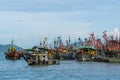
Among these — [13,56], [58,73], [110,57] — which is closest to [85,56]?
[110,57]

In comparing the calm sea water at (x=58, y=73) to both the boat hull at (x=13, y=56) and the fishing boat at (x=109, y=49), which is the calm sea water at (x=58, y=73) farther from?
the boat hull at (x=13, y=56)

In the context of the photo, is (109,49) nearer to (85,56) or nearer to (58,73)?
(85,56)

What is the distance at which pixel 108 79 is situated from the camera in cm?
6444

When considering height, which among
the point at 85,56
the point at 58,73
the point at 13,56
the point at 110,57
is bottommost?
the point at 58,73

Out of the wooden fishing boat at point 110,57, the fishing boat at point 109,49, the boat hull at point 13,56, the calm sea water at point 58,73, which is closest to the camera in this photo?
the calm sea water at point 58,73

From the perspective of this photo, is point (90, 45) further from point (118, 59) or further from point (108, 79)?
point (108, 79)

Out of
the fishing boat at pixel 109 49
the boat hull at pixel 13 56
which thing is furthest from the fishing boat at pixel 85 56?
the boat hull at pixel 13 56

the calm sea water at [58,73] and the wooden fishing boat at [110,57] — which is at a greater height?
the wooden fishing boat at [110,57]

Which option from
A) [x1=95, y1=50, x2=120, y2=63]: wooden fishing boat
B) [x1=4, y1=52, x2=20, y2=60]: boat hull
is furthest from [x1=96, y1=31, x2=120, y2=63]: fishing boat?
[x1=4, y1=52, x2=20, y2=60]: boat hull

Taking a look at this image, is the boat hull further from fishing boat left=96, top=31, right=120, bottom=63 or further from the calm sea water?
the calm sea water

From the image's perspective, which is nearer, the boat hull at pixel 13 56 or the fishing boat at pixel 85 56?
the fishing boat at pixel 85 56

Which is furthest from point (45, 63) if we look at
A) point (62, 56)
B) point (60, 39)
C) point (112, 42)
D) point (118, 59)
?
point (60, 39)

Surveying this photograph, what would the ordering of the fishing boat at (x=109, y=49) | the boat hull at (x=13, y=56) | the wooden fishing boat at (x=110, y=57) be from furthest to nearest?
the boat hull at (x=13, y=56), the fishing boat at (x=109, y=49), the wooden fishing boat at (x=110, y=57)

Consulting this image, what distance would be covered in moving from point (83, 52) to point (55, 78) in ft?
229
